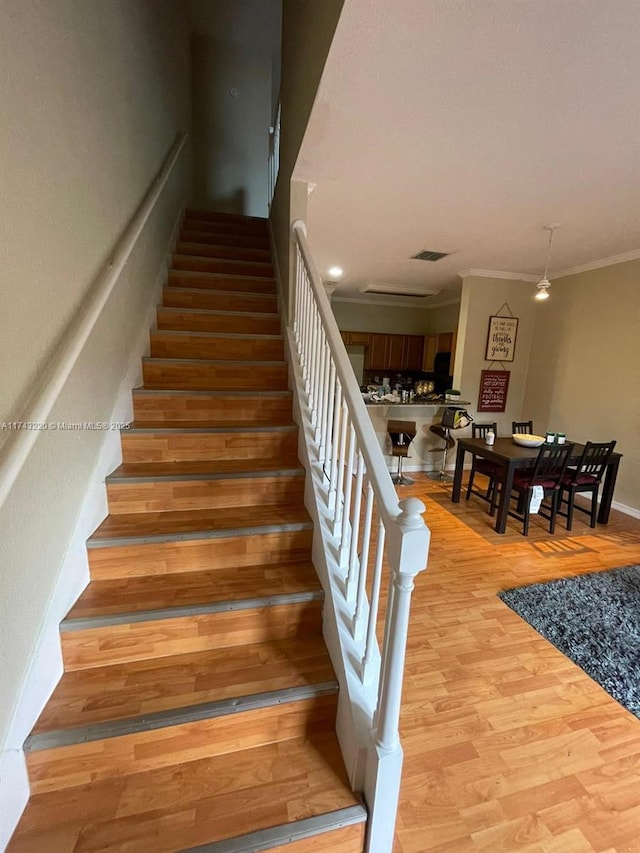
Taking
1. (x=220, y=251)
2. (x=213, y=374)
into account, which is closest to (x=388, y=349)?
(x=220, y=251)

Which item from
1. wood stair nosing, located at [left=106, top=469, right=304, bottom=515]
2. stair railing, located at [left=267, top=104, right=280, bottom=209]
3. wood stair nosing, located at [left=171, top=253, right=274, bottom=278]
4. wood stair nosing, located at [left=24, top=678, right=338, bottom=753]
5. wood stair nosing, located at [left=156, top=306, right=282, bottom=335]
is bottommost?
wood stair nosing, located at [left=24, top=678, right=338, bottom=753]

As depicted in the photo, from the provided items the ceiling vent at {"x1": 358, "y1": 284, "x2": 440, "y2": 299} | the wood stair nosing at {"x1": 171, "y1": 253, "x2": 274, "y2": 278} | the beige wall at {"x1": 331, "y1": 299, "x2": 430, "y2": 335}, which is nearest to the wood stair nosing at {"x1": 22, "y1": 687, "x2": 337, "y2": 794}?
the wood stair nosing at {"x1": 171, "y1": 253, "x2": 274, "y2": 278}

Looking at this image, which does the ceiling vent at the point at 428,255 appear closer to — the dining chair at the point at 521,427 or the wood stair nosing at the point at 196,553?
the dining chair at the point at 521,427

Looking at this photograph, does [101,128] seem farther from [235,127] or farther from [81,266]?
[235,127]

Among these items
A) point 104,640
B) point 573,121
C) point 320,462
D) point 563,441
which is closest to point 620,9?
point 573,121

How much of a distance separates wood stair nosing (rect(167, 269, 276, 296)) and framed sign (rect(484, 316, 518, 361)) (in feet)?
10.7

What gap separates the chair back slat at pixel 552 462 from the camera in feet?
10.6

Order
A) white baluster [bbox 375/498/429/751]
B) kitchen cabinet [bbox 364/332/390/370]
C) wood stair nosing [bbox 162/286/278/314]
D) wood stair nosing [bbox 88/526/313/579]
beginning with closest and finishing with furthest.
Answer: white baluster [bbox 375/498/429/751]
wood stair nosing [bbox 88/526/313/579]
wood stair nosing [bbox 162/286/278/314]
kitchen cabinet [bbox 364/332/390/370]

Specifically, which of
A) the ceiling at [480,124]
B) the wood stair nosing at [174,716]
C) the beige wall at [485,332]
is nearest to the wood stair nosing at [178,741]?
the wood stair nosing at [174,716]

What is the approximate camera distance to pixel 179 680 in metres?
1.29

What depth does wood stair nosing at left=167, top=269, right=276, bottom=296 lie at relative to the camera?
117 inches

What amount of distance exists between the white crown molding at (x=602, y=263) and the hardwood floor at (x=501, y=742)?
368cm

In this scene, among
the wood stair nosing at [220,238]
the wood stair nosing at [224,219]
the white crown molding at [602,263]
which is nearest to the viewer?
the wood stair nosing at [220,238]

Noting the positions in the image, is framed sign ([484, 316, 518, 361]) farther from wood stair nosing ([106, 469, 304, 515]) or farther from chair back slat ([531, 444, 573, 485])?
wood stair nosing ([106, 469, 304, 515])
